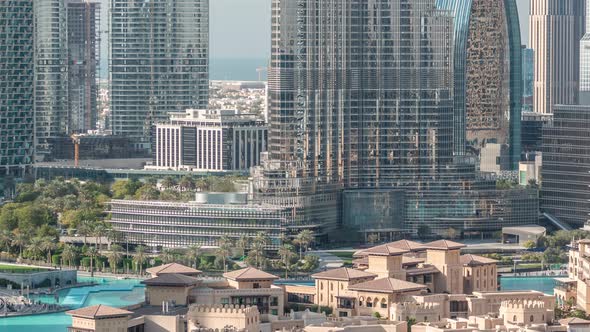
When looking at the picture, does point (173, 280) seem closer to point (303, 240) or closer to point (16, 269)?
point (16, 269)

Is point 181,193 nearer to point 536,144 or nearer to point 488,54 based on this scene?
point 488,54

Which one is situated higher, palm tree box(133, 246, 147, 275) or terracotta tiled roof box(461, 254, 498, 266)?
terracotta tiled roof box(461, 254, 498, 266)

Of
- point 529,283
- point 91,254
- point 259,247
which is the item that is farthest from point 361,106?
point 529,283

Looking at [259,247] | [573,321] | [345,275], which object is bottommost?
[573,321]

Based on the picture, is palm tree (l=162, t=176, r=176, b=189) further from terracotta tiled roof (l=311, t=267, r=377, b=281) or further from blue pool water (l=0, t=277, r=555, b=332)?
terracotta tiled roof (l=311, t=267, r=377, b=281)

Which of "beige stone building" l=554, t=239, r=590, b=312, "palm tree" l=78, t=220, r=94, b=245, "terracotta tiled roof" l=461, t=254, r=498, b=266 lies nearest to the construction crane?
"palm tree" l=78, t=220, r=94, b=245
